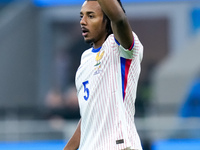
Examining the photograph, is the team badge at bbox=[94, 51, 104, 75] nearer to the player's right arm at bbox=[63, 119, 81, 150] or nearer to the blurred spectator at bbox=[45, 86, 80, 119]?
the player's right arm at bbox=[63, 119, 81, 150]

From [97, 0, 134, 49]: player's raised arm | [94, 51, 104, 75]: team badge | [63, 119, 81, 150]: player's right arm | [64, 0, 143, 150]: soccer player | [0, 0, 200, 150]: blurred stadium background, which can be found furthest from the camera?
[0, 0, 200, 150]: blurred stadium background

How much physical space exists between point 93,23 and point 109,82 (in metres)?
0.41

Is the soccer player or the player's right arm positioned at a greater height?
the soccer player

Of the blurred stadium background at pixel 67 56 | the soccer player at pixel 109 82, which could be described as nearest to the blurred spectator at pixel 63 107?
the blurred stadium background at pixel 67 56

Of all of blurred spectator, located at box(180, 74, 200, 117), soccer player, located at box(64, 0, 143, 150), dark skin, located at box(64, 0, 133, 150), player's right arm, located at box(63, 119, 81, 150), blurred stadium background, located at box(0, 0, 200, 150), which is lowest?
player's right arm, located at box(63, 119, 81, 150)

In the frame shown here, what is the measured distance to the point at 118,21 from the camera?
11.3ft

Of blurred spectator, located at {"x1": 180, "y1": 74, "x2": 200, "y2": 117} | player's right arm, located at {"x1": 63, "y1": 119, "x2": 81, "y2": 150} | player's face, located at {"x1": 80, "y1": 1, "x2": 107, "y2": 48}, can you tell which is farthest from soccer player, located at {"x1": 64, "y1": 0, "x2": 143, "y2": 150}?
blurred spectator, located at {"x1": 180, "y1": 74, "x2": 200, "y2": 117}

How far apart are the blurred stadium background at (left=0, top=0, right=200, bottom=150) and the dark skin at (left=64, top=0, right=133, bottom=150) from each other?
249 inches

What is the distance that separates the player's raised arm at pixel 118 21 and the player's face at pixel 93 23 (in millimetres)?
244

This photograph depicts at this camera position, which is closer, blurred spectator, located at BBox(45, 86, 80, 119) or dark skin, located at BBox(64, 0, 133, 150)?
dark skin, located at BBox(64, 0, 133, 150)

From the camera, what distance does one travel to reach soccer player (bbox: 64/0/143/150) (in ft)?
11.7

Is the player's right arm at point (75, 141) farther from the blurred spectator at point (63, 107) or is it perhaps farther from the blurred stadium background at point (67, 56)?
the blurred spectator at point (63, 107)

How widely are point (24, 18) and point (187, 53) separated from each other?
4.82m

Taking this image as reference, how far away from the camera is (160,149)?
7.94 metres
